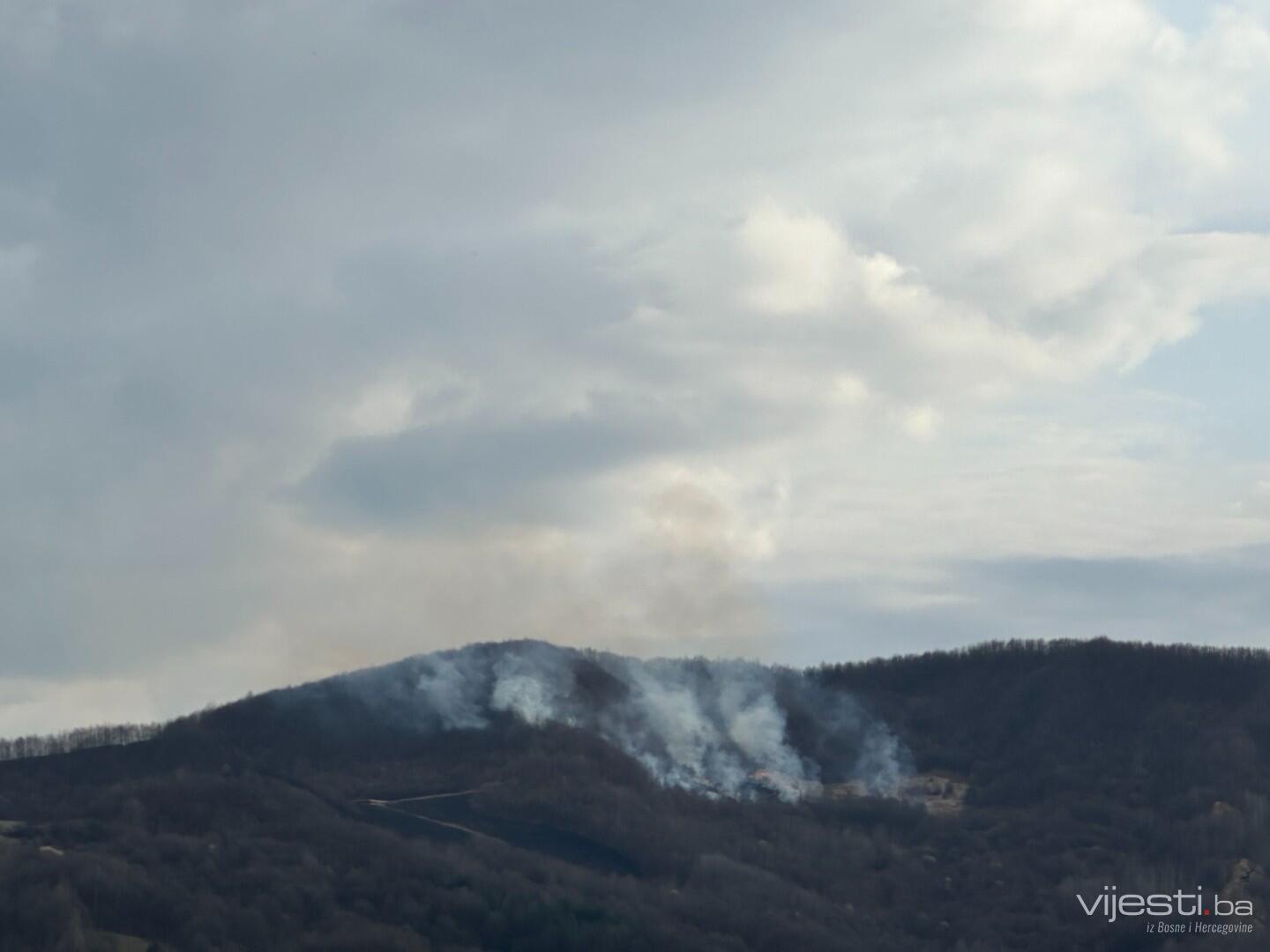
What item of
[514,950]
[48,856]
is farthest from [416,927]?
[48,856]

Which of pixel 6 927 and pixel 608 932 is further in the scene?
pixel 608 932

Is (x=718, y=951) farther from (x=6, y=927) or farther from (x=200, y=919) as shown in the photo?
(x=6, y=927)

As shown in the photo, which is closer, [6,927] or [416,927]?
[6,927]

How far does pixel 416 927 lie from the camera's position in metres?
199

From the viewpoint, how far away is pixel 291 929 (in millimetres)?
Answer: 194250

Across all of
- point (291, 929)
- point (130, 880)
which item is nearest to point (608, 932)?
point (291, 929)

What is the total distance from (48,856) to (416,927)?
41225 millimetres

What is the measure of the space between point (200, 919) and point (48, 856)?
20.5 m

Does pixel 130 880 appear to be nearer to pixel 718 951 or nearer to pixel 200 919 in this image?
pixel 200 919

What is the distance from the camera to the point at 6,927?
186 m

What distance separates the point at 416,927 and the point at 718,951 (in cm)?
3367

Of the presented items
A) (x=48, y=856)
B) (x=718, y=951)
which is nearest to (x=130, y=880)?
(x=48, y=856)

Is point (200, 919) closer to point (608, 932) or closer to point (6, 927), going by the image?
point (6, 927)

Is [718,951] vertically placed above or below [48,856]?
below
